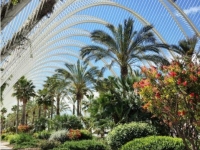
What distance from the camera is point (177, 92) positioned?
30.7 feet

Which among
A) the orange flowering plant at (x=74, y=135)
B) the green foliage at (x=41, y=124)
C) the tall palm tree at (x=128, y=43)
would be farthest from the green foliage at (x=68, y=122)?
the green foliage at (x=41, y=124)

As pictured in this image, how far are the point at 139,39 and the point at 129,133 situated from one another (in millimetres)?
10040

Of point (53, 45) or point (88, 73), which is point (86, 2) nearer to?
point (88, 73)

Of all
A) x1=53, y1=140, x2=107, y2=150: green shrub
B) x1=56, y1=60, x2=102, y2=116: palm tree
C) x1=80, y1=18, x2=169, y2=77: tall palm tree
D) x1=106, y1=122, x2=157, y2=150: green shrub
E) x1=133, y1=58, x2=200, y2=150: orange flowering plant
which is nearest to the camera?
x1=133, y1=58, x2=200, y2=150: orange flowering plant

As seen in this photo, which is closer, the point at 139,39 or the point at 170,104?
the point at 170,104

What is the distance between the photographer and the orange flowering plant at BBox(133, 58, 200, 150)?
360 inches

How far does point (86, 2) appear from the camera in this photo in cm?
3406

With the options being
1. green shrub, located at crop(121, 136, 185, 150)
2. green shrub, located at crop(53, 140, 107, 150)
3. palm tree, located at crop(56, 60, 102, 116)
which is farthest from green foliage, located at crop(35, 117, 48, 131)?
green shrub, located at crop(121, 136, 185, 150)

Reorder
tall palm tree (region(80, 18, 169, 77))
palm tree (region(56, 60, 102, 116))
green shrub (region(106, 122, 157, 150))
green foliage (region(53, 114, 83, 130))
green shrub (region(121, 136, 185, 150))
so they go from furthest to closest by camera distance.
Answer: palm tree (region(56, 60, 102, 116))
green foliage (region(53, 114, 83, 130))
tall palm tree (region(80, 18, 169, 77))
green shrub (region(106, 122, 157, 150))
green shrub (region(121, 136, 185, 150))

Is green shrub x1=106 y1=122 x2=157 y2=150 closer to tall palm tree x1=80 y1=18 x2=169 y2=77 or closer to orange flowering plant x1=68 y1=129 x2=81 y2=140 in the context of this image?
orange flowering plant x1=68 y1=129 x2=81 y2=140

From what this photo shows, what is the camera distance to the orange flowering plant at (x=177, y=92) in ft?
30.0

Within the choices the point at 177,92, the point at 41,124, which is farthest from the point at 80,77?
the point at 177,92

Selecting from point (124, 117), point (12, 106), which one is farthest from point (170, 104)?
point (12, 106)

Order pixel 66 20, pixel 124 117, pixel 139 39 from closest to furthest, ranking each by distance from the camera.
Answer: pixel 124 117
pixel 139 39
pixel 66 20
